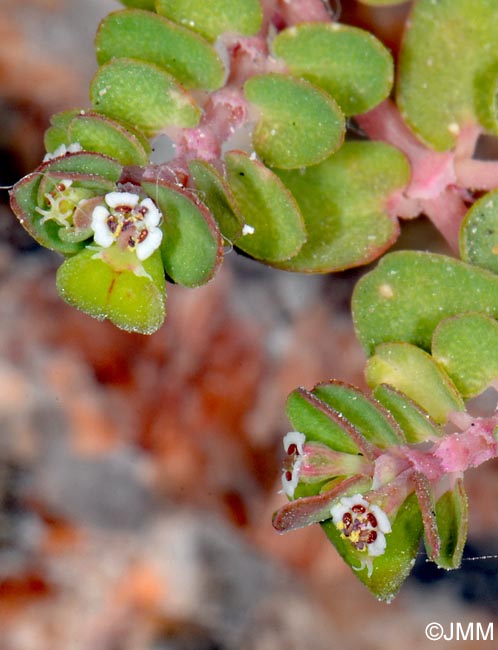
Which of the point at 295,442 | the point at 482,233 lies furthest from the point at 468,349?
the point at 295,442

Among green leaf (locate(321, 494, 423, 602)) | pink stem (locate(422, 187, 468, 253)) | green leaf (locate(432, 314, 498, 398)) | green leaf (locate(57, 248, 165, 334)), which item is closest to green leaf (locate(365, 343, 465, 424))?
green leaf (locate(432, 314, 498, 398))

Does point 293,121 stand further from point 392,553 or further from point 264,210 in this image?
point 392,553

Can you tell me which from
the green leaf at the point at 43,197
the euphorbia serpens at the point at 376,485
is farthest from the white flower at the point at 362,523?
the green leaf at the point at 43,197

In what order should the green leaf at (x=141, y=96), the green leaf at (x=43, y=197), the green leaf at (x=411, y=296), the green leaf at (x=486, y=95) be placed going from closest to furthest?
the green leaf at (x=43, y=197), the green leaf at (x=141, y=96), the green leaf at (x=411, y=296), the green leaf at (x=486, y=95)

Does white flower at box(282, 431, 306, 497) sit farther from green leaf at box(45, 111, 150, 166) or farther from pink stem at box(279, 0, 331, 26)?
pink stem at box(279, 0, 331, 26)

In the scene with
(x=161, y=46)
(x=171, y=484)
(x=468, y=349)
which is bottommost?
(x=171, y=484)

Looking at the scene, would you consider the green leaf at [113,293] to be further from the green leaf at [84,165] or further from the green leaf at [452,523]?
the green leaf at [452,523]

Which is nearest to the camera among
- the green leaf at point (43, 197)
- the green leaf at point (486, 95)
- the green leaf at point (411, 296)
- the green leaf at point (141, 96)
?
the green leaf at point (43, 197)
